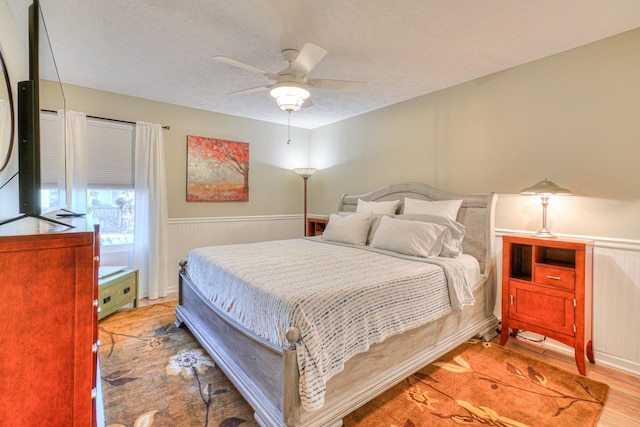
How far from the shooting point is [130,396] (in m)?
1.95

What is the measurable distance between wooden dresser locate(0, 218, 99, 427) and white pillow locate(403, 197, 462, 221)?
2927mm

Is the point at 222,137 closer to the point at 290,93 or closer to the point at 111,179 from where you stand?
the point at 111,179

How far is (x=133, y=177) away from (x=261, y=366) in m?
3.16

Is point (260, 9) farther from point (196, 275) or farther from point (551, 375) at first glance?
point (551, 375)

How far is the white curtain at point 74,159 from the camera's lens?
3166 millimetres

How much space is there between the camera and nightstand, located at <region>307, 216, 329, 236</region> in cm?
471

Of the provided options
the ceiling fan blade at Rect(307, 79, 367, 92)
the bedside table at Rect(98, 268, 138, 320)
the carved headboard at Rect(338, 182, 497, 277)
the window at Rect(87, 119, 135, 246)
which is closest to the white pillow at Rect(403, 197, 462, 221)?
the carved headboard at Rect(338, 182, 497, 277)

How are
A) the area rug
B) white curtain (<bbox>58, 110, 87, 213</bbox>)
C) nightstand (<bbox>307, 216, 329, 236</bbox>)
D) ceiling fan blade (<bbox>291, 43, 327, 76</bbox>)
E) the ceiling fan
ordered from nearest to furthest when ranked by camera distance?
the area rug < ceiling fan blade (<bbox>291, 43, 327, 76</bbox>) < the ceiling fan < white curtain (<bbox>58, 110, 87, 213</bbox>) < nightstand (<bbox>307, 216, 329, 236</bbox>)

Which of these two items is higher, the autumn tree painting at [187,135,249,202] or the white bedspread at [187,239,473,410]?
the autumn tree painting at [187,135,249,202]

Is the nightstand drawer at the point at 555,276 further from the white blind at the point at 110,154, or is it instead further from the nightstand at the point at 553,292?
the white blind at the point at 110,154

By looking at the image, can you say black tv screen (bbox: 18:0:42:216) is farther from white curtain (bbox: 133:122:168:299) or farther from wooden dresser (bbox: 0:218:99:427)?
white curtain (bbox: 133:122:168:299)

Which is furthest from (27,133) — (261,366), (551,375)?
(551,375)

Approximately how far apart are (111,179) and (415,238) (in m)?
3.54

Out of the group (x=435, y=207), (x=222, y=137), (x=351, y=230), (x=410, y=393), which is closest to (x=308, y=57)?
(x=351, y=230)
